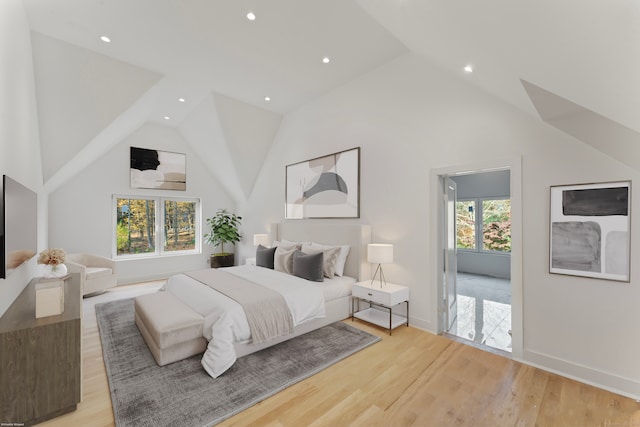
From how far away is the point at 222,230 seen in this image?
6.46m

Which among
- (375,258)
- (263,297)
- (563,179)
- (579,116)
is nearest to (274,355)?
(263,297)

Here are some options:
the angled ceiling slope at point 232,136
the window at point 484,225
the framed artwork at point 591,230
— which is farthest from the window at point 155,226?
the framed artwork at point 591,230

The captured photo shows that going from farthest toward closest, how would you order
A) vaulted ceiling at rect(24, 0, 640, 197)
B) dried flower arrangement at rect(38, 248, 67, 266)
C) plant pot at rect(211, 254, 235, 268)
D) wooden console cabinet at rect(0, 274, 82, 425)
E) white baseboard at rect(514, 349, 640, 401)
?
plant pot at rect(211, 254, 235, 268) → dried flower arrangement at rect(38, 248, 67, 266) → white baseboard at rect(514, 349, 640, 401) → wooden console cabinet at rect(0, 274, 82, 425) → vaulted ceiling at rect(24, 0, 640, 197)

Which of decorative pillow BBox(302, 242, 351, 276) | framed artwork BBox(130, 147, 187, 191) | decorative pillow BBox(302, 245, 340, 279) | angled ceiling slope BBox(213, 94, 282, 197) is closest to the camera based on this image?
decorative pillow BBox(302, 245, 340, 279)

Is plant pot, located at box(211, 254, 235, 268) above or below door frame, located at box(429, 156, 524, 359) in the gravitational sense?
below

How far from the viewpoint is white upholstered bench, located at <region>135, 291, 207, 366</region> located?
2447 mm

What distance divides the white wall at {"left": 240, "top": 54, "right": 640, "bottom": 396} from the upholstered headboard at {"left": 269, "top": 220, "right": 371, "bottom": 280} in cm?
23

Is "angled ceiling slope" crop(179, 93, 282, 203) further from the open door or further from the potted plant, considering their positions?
the open door

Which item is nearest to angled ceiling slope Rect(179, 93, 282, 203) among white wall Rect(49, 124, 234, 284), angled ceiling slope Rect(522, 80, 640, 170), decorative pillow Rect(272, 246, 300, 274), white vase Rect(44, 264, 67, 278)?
white wall Rect(49, 124, 234, 284)

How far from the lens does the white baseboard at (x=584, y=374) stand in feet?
6.89

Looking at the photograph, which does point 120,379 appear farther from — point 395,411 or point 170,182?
point 170,182

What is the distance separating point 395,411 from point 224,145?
5023 millimetres

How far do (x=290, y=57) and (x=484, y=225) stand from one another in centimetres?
611

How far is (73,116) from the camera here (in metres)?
3.53
